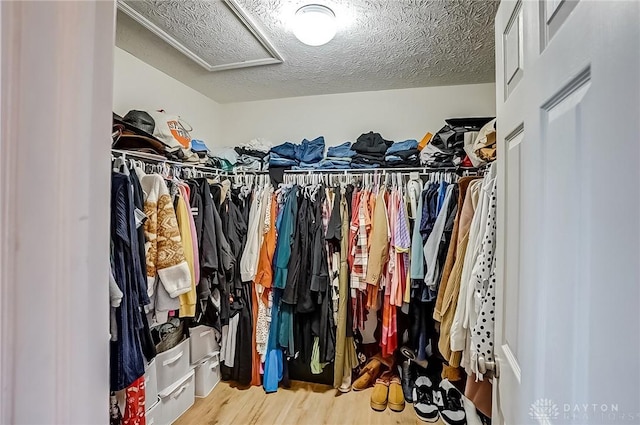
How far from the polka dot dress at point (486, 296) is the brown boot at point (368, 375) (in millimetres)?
1491

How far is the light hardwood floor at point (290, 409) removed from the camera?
218 centimetres

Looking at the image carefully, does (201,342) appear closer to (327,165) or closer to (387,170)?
(327,165)

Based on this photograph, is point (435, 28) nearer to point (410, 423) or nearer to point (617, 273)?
point (617, 273)

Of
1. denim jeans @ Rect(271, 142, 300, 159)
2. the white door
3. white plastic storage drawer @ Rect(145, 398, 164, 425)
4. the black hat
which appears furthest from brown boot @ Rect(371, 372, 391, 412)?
the black hat

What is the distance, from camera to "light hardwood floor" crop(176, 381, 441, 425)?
2.18 meters

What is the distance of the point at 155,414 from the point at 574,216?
2.20 m

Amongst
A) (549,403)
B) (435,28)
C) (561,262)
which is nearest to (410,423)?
(549,403)

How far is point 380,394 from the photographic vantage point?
7.73 ft

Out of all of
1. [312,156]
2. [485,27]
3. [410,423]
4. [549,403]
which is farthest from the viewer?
[312,156]

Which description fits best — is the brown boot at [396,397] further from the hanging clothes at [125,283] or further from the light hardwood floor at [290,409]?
the hanging clothes at [125,283]

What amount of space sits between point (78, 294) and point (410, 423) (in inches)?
89.0

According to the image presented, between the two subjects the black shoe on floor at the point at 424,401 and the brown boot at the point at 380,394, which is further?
the brown boot at the point at 380,394

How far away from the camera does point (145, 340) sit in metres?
1.65

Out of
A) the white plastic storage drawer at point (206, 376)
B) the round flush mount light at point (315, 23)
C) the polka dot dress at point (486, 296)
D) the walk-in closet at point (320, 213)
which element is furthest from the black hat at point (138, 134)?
the polka dot dress at point (486, 296)
